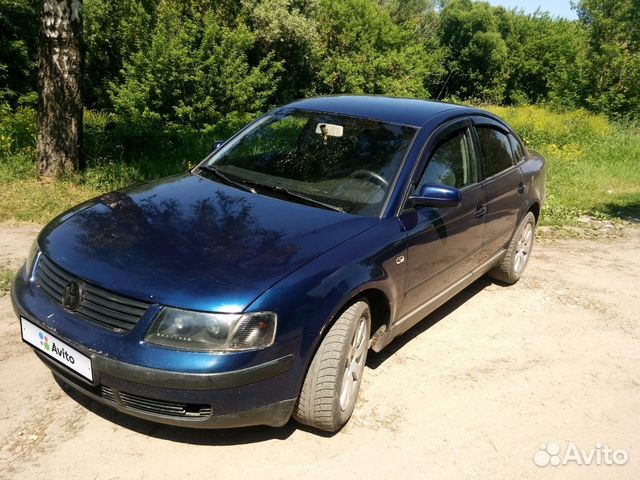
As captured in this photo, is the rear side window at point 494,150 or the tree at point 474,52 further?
the tree at point 474,52

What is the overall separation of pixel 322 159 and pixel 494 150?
174cm

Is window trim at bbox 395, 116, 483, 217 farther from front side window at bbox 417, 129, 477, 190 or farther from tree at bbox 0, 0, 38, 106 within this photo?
tree at bbox 0, 0, 38, 106

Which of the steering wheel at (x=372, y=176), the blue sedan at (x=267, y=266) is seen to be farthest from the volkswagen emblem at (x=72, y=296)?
the steering wheel at (x=372, y=176)

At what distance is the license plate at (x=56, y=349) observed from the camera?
2666 mm

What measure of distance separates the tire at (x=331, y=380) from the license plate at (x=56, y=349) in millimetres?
1033

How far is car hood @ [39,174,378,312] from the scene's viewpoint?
8.64ft

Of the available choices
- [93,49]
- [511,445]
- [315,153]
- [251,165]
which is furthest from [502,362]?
[93,49]

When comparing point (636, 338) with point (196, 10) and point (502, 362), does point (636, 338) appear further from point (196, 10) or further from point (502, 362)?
point (196, 10)

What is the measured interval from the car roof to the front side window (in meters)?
0.20

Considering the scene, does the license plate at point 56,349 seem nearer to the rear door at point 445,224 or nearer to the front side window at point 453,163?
the rear door at point 445,224

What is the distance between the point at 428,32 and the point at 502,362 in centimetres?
5078

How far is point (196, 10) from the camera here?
19609 mm

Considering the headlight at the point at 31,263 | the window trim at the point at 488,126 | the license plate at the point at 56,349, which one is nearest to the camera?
the license plate at the point at 56,349

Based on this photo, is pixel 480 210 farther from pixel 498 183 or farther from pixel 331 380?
pixel 331 380
